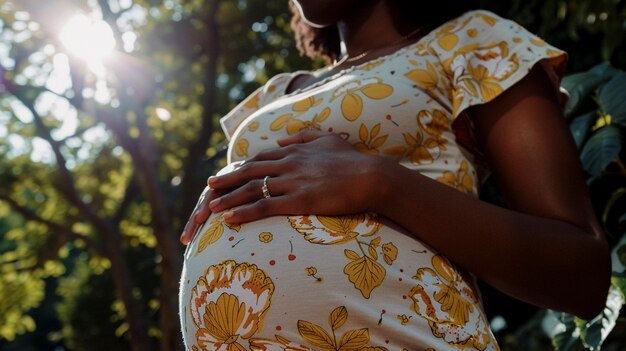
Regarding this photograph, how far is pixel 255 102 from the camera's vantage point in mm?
2246

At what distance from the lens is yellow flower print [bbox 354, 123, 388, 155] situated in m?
1.60

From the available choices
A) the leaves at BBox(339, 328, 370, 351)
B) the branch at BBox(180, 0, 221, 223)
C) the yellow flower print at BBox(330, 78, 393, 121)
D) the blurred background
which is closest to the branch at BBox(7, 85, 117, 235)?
the blurred background

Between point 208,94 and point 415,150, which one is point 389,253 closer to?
point 415,150


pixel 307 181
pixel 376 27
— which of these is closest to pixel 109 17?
pixel 376 27

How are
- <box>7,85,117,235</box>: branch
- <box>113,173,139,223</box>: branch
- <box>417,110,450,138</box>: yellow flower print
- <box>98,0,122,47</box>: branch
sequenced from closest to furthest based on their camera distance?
1. <box>417,110,450,138</box>: yellow flower print
2. <box>98,0,122,47</box>: branch
3. <box>7,85,117,235</box>: branch
4. <box>113,173,139,223</box>: branch

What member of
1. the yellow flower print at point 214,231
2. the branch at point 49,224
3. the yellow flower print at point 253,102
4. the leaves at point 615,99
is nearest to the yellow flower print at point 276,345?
the yellow flower print at point 214,231

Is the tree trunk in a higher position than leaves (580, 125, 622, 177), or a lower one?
lower

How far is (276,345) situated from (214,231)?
0.31m

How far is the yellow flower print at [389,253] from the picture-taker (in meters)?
1.39

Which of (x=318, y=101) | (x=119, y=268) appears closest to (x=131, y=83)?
(x=119, y=268)

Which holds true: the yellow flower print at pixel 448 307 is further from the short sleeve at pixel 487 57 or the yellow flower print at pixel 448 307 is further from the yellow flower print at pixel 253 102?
the yellow flower print at pixel 253 102

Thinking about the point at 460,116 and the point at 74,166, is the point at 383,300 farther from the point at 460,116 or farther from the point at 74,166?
the point at 74,166

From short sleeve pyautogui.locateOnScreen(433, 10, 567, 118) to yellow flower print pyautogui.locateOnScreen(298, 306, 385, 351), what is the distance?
0.53 metres

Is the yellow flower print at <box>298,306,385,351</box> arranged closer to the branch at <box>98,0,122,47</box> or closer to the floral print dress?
the floral print dress
